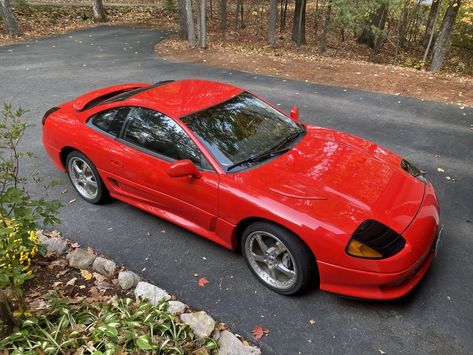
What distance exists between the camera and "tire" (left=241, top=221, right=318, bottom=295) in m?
3.18

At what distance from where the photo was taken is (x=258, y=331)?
10.4 feet

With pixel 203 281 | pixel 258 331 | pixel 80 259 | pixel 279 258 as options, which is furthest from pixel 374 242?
pixel 80 259

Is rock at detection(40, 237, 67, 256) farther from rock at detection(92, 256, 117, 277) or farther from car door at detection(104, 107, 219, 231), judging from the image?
car door at detection(104, 107, 219, 231)

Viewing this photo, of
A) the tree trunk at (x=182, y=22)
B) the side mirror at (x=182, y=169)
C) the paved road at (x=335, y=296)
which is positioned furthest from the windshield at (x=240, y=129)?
the tree trunk at (x=182, y=22)

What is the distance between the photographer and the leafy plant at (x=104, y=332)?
2760mm

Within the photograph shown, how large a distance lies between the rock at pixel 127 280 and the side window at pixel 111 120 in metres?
1.57

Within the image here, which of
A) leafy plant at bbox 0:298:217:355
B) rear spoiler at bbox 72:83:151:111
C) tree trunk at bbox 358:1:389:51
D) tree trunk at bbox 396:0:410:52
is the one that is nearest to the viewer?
leafy plant at bbox 0:298:217:355

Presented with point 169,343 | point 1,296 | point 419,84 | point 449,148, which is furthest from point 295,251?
point 419,84

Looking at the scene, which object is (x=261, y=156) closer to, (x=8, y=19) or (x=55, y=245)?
(x=55, y=245)

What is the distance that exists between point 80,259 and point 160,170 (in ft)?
3.94

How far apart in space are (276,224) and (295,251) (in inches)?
10.7

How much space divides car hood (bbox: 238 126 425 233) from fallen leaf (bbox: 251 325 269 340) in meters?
1.03

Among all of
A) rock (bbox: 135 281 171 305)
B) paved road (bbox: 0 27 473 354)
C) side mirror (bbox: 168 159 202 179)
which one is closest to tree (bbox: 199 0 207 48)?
paved road (bbox: 0 27 473 354)

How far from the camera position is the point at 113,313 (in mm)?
3104
